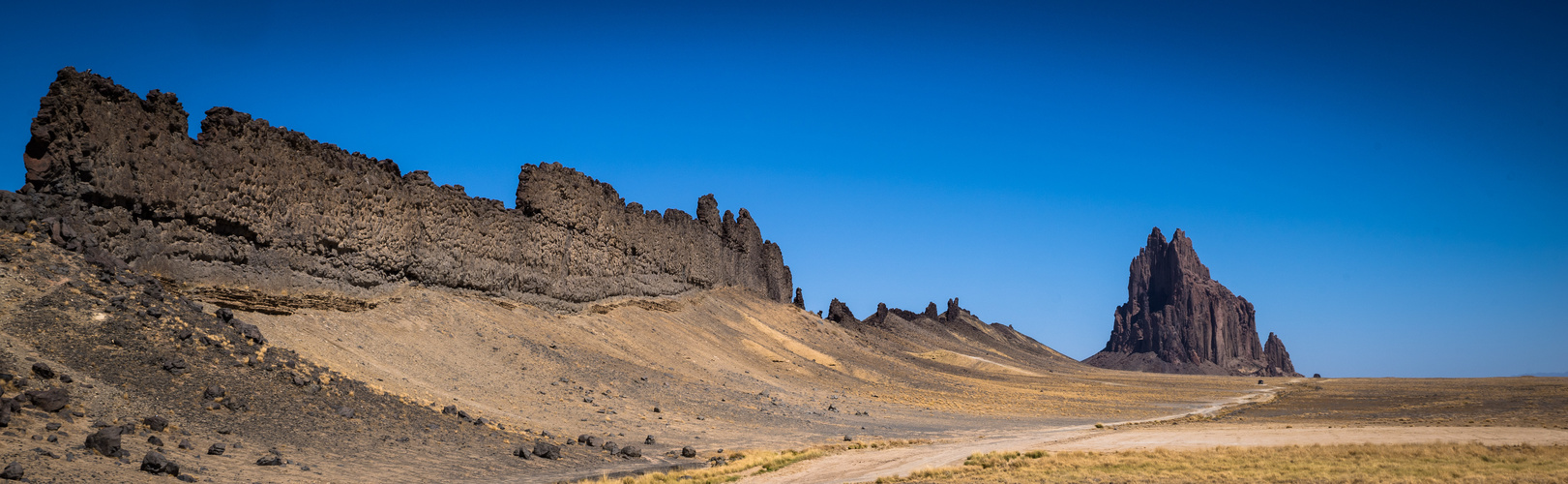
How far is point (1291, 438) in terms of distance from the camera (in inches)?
952

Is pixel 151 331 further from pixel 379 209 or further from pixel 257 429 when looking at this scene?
pixel 379 209

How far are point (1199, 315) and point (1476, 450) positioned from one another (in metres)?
185

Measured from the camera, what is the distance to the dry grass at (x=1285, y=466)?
15.4 metres

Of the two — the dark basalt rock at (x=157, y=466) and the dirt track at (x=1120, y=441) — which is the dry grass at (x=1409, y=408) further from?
the dark basalt rock at (x=157, y=466)

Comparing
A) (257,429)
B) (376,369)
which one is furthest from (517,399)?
(257,429)

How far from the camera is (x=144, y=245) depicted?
72.9 ft

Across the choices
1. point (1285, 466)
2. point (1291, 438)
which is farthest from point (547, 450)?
point (1291, 438)

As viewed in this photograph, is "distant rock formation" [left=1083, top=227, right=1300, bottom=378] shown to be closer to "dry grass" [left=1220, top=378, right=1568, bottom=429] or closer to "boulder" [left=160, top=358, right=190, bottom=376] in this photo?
"dry grass" [left=1220, top=378, right=1568, bottom=429]

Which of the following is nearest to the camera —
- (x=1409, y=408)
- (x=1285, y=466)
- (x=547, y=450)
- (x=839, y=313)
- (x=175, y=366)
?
(x=175, y=366)

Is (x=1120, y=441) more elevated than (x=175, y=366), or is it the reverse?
(x=175, y=366)

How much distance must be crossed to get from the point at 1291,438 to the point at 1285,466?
825 cm

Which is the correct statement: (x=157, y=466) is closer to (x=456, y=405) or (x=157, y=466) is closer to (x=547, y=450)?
(x=547, y=450)

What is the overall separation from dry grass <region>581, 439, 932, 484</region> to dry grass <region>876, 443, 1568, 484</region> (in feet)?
12.1

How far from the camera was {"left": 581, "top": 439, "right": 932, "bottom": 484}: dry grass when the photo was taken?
18000 mm
